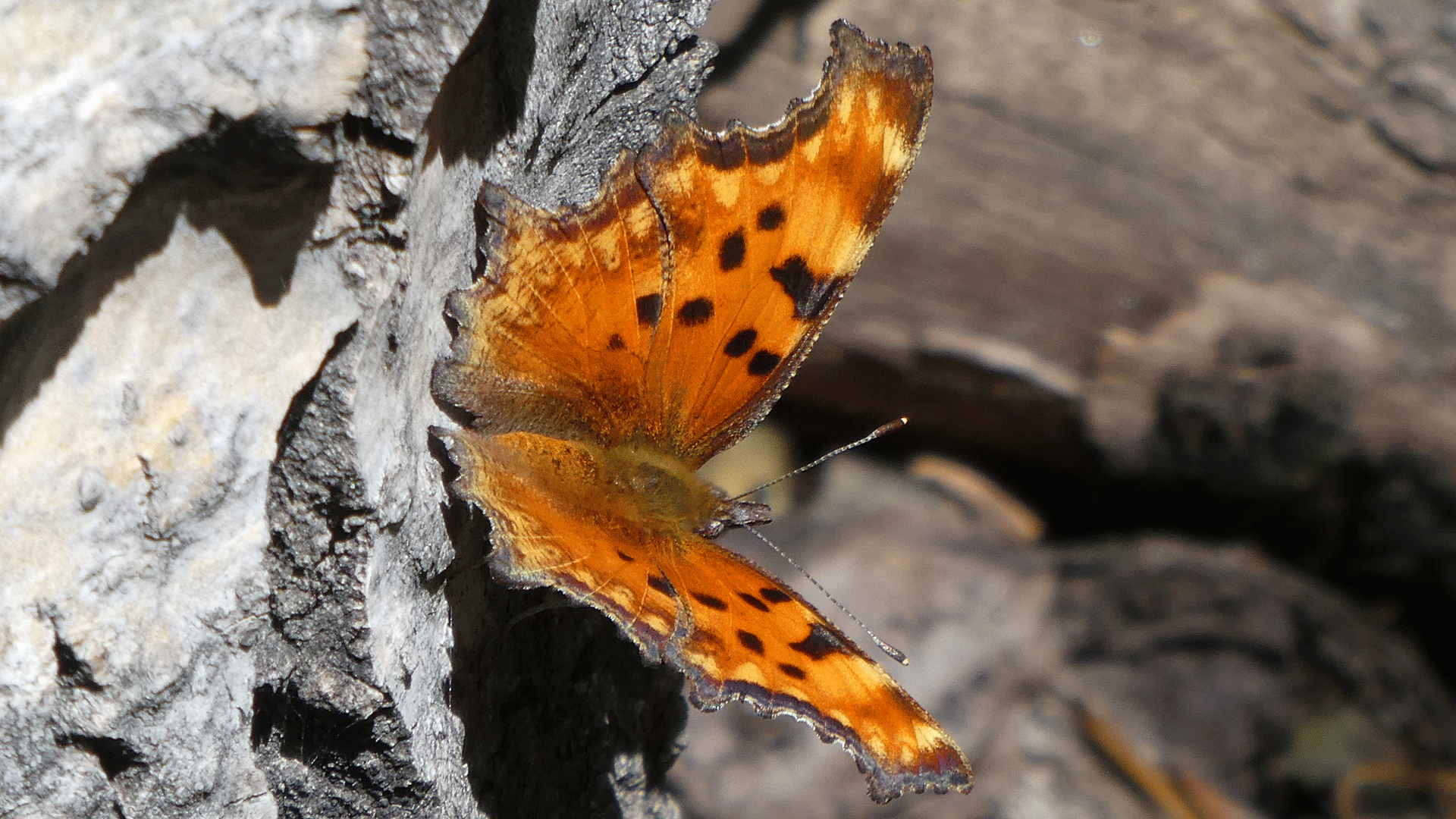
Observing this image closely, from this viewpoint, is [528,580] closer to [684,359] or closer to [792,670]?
[792,670]

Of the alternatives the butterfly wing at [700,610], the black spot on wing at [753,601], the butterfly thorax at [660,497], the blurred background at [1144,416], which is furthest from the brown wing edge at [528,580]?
the blurred background at [1144,416]

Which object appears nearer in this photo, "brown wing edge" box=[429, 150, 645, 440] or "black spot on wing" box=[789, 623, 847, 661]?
"brown wing edge" box=[429, 150, 645, 440]

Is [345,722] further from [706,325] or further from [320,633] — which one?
[706,325]

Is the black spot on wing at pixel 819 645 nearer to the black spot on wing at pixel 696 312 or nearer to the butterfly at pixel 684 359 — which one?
the butterfly at pixel 684 359

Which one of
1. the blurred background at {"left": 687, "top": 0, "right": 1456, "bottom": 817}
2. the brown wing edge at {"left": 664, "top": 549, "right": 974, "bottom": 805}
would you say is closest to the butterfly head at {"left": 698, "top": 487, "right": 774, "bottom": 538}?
the brown wing edge at {"left": 664, "top": 549, "right": 974, "bottom": 805}

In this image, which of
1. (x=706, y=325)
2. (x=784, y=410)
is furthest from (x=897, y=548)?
(x=706, y=325)

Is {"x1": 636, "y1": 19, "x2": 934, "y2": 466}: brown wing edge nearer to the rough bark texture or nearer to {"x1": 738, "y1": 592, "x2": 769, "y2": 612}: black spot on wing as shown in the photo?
the rough bark texture

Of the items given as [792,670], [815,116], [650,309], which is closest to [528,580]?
[792,670]
